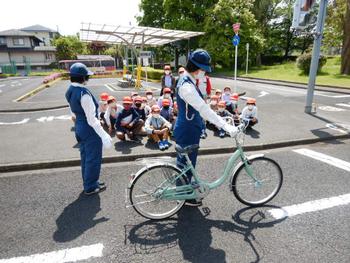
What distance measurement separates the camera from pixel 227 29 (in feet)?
96.2

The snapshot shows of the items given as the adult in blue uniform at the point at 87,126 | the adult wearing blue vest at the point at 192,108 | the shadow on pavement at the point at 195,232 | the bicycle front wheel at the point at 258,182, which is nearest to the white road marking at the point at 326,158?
the bicycle front wheel at the point at 258,182

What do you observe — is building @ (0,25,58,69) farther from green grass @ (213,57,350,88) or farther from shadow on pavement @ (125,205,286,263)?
shadow on pavement @ (125,205,286,263)

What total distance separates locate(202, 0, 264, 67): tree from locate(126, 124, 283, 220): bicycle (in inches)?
1106

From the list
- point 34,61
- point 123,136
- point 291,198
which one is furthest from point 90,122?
point 34,61

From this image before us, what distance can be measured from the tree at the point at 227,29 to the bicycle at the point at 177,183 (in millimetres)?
28101

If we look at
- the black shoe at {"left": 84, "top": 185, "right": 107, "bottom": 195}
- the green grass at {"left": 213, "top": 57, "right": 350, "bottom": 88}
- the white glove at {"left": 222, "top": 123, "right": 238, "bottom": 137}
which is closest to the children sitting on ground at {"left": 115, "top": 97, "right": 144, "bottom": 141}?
the black shoe at {"left": 84, "top": 185, "right": 107, "bottom": 195}

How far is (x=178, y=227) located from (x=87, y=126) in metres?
2.00

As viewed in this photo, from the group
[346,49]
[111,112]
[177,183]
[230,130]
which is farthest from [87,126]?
[346,49]

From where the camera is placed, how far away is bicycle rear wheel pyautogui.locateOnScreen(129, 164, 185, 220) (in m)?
3.26

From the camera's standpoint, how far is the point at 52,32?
2918 inches

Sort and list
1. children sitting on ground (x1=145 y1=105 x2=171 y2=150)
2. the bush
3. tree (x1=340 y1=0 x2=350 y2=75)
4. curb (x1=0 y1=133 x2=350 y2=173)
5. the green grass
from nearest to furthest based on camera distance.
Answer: curb (x1=0 y1=133 x2=350 y2=173) < children sitting on ground (x1=145 y1=105 x2=171 y2=150) < the green grass < tree (x1=340 y1=0 x2=350 y2=75) < the bush

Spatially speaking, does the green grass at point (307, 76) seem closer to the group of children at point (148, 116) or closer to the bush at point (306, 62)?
the bush at point (306, 62)

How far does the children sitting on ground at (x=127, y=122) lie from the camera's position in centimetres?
641

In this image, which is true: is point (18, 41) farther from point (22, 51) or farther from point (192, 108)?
point (192, 108)
